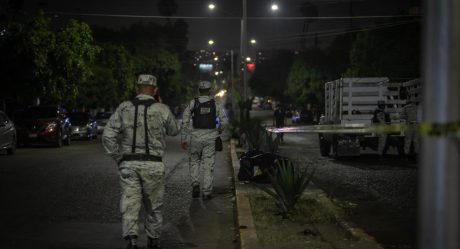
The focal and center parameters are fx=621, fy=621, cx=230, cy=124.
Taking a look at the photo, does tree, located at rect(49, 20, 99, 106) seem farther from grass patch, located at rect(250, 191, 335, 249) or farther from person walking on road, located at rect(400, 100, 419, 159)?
grass patch, located at rect(250, 191, 335, 249)

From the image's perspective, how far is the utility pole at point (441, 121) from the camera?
2270 millimetres

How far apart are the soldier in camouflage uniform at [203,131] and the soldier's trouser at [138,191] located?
3.48 meters

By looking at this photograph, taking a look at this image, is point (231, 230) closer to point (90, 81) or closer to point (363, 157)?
point (363, 157)

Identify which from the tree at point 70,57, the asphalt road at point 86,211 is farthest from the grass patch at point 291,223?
the tree at point 70,57

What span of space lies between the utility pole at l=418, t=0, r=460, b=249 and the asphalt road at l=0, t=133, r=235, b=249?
4.71 m

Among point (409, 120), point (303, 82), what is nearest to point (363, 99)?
point (409, 120)

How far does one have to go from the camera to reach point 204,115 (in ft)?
32.0

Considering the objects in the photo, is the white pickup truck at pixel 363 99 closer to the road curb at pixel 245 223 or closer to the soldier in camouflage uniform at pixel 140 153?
the road curb at pixel 245 223

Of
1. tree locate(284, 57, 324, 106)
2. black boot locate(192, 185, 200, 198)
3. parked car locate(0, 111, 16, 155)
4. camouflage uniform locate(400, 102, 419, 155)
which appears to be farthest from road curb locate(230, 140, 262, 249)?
tree locate(284, 57, 324, 106)

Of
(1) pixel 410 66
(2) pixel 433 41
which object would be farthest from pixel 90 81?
(2) pixel 433 41

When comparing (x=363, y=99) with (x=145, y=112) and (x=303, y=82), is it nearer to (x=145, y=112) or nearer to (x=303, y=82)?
(x=145, y=112)

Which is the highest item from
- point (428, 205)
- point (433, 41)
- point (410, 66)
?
point (410, 66)

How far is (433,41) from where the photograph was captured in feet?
7.60

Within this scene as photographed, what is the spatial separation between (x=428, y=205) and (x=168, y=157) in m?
16.2
